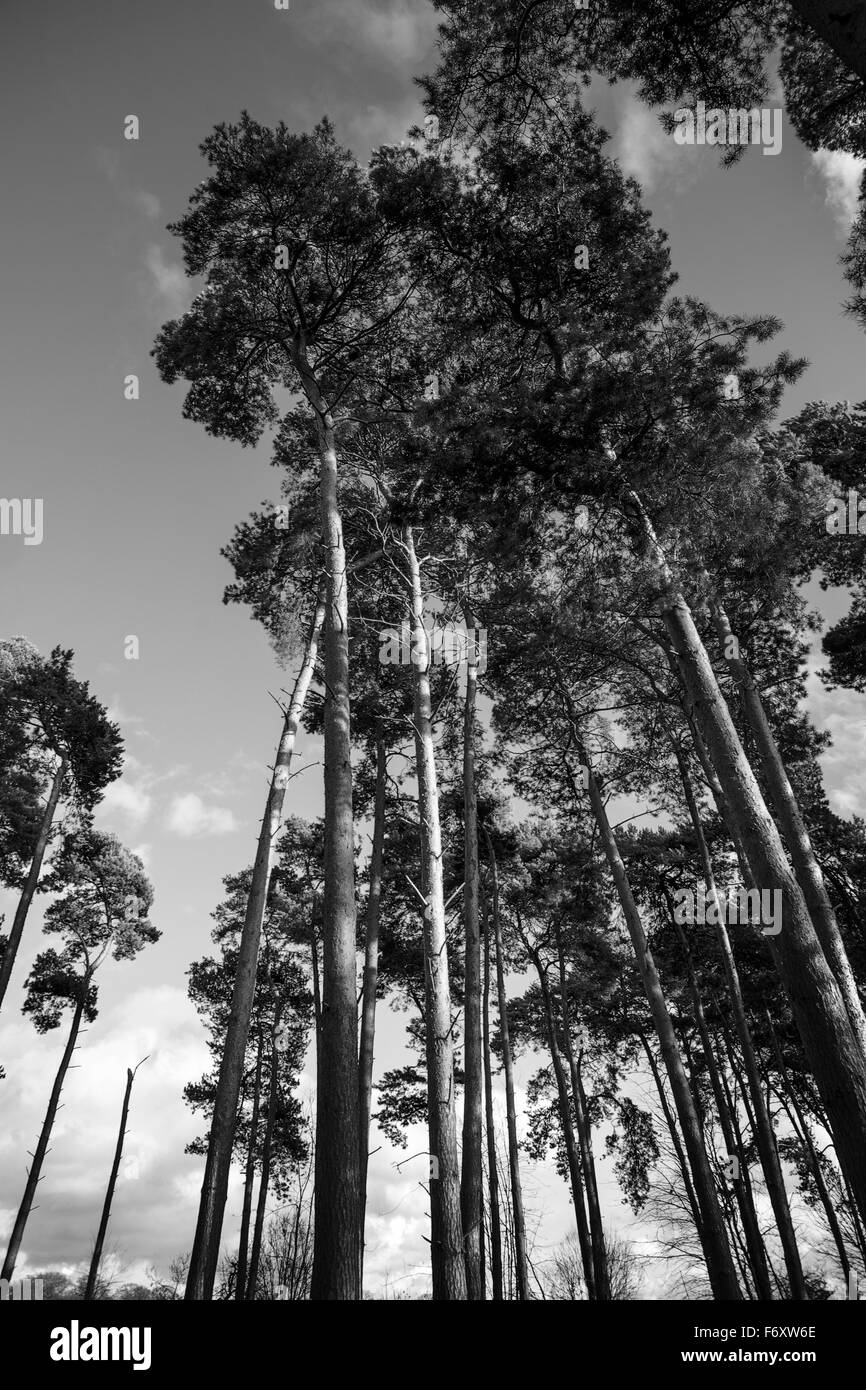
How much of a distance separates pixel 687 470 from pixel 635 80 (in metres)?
3.57

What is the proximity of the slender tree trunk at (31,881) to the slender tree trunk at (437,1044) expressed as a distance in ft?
30.7

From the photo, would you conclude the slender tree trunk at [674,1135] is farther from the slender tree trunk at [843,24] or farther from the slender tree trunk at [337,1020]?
the slender tree trunk at [843,24]

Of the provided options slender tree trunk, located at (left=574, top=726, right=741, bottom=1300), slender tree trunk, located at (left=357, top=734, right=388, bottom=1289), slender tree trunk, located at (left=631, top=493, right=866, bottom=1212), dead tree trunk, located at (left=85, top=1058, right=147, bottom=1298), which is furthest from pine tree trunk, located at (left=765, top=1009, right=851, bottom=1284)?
dead tree trunk, located at (left=85, top=1058, right=147, bottom=1298)

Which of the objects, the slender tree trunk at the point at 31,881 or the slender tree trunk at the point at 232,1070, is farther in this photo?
the slender tree trunk at the point at 31,881

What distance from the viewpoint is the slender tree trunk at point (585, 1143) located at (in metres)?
14.7

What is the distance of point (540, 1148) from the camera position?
1664 centimetres

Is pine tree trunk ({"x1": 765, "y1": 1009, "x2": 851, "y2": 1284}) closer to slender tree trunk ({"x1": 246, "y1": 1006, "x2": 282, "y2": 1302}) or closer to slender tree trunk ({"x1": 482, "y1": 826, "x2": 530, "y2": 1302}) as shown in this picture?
slender tree trunk ({"x1": 482, "y1": 826, "x2": 530, "y2": 1302})

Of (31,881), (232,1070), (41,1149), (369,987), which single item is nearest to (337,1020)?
(232,1070)

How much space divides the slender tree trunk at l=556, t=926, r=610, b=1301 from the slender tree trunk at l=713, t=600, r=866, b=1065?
7.50m

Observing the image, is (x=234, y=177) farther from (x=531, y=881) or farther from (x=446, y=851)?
(x=531, y=881)

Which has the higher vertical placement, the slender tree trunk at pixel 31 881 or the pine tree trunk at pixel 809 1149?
the slender tree trunk at pixel 31 881

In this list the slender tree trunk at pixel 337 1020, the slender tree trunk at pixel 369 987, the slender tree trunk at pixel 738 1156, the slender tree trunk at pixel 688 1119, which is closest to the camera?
the slender tree trunk at pixel 337 1020

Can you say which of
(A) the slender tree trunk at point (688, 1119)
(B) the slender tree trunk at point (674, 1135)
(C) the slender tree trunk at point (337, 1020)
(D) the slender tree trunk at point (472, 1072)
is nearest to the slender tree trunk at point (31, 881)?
(D) the slender tree trunk at point (472, 1072)
